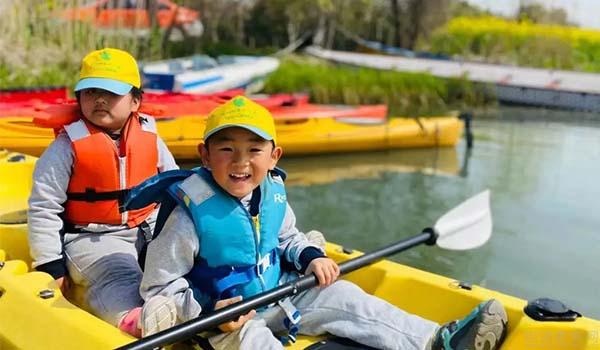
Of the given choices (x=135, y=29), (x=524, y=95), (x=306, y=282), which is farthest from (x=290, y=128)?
(x=524, y=95)

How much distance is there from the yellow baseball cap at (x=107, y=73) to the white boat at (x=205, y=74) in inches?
204

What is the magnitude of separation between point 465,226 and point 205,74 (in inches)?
230

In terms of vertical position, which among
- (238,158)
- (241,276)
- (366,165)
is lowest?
(366,165)

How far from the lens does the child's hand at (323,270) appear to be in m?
1.84

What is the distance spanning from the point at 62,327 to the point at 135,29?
292 inches

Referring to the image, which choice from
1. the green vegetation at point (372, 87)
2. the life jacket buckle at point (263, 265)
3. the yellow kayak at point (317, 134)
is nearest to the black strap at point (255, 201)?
the life jacket buckle at point (263, 265)

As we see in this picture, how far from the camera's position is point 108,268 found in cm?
197

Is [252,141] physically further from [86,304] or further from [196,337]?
[86,304]

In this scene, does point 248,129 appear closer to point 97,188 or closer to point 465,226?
point 97,188

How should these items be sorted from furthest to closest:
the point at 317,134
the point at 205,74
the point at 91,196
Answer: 1. the point at 205,74
2. the point at 317,134
3. the point at 91,196

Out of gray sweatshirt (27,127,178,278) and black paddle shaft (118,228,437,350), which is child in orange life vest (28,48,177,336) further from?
black paddle shaft (118,228,437,350)

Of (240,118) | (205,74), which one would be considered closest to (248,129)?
(240,118)

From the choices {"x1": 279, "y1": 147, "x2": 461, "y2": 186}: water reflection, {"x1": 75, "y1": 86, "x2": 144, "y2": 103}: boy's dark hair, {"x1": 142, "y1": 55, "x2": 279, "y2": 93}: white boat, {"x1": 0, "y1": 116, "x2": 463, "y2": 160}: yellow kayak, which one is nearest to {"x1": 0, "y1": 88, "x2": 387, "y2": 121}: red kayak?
{"x1": 0, "y1": 116, "x2": 463, "y2": 160}: yellow kayak

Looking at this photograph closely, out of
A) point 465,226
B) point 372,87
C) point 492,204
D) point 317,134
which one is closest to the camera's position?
point 465,226
